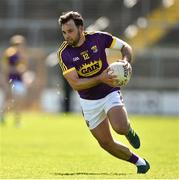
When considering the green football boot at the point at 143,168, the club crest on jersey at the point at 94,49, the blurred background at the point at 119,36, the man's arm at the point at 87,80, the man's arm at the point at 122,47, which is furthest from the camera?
the blurred background at the point at 119,36

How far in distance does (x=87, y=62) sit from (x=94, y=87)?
1.15 ft

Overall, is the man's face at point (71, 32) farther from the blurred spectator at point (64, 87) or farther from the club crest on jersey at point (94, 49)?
the blurred spectator at point (64, 87)

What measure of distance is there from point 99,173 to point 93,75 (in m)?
1.34

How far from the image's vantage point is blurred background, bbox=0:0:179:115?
29.1 metres

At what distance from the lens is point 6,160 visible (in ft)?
39.0

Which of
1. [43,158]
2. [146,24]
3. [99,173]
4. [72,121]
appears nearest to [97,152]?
[43,158]

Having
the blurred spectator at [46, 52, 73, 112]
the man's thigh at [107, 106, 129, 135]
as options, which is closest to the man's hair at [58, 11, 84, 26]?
the man's thigh at [107, 106, 129, 135]

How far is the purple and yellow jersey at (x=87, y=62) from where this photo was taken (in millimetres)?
9945

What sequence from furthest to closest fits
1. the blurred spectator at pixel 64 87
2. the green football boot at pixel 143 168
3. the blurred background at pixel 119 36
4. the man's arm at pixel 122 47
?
1. the blurred background at pixel 119 36
2. the blurred spectator at pixel 64 87
3. the man's arm at pixel 122 47
4. the green football boot at pixel 143 168

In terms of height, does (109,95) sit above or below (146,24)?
above

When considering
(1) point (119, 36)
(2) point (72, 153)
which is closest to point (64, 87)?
(1) point (119, 36)

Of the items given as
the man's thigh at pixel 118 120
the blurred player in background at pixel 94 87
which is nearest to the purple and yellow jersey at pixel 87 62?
the blurred player in background at pixel 94 87

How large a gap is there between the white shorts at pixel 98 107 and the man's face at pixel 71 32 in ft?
2.86

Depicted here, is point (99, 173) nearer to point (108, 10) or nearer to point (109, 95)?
point (109, 95)
